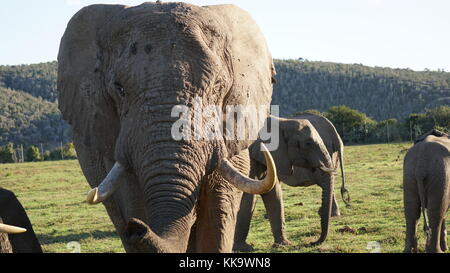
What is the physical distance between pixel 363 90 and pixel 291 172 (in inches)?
2579

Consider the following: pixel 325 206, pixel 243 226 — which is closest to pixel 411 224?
pixel 325 206

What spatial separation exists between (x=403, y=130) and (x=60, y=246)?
2973 cm

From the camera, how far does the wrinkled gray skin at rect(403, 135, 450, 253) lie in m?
8.01

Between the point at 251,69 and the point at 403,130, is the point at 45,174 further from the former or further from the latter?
the point at 251,69

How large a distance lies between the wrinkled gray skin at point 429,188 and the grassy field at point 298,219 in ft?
1.50

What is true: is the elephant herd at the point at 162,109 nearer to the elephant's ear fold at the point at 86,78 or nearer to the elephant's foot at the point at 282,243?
the elephant's ear fold at the point at 86,78

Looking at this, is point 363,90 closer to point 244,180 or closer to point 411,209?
point 411,209

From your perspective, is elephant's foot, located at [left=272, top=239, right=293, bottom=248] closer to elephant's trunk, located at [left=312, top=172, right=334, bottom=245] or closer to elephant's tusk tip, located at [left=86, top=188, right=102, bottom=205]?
elephant's trunk, located at [left=312, top=172, right=334, bottom=245]

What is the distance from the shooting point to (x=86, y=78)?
17.1 ft

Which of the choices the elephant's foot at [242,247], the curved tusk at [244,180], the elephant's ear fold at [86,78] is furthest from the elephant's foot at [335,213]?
the curved tusk at [244,180]

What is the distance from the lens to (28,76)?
79938mm

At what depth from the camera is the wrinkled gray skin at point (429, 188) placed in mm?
8008

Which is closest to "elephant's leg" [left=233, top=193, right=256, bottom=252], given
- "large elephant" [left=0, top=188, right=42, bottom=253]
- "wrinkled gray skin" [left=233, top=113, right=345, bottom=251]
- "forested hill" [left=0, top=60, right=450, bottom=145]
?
"wrinkled gray skin" [left=233, top=113, right=345, bottom=251]

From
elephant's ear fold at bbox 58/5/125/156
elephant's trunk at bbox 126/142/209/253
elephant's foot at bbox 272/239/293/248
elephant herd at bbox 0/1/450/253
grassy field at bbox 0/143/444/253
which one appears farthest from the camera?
grassy field at bbox 0/143/444/253
